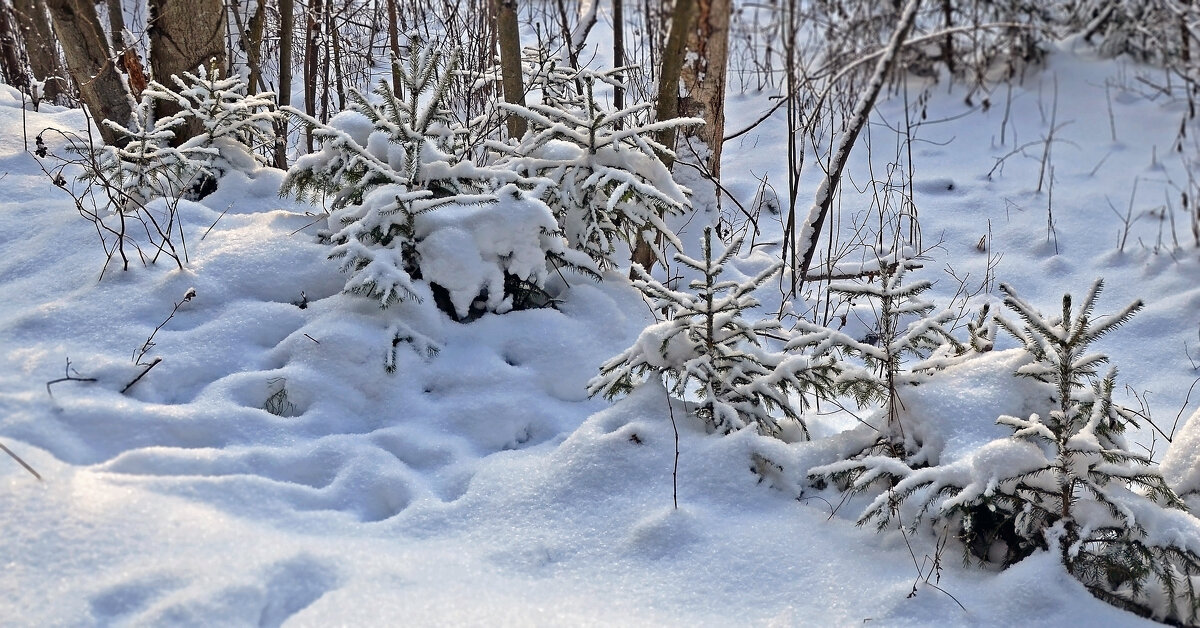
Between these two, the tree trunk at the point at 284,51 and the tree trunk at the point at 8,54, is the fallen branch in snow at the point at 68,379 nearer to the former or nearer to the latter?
the tree trunk at the point at 284,51

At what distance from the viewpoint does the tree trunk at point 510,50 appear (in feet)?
12.7

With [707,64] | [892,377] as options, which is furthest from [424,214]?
[892,377]

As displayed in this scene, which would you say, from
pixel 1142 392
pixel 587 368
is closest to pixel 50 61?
Result: pixel 587 368

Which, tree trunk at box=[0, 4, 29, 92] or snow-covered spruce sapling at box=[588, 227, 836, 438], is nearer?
snow-covered spruce sapling at box=[588, 227, 836, 438]

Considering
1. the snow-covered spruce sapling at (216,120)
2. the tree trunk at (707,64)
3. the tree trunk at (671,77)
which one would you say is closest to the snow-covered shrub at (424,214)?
the tree trunk at (671,77)

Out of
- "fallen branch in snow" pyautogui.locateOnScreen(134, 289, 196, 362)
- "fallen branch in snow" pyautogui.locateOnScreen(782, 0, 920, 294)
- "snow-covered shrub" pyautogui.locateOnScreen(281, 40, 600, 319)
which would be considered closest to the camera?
"fallen branch in snow" pyautogui.locateOnScreen(134, 289, 196, 362)

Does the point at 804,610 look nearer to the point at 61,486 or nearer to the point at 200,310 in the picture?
the point at 61,486

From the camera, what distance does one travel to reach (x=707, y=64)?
13.0 ft

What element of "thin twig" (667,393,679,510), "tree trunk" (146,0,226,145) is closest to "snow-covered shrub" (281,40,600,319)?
"thin twig" (667,393,679,510)

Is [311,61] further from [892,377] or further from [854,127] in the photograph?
[892,377]

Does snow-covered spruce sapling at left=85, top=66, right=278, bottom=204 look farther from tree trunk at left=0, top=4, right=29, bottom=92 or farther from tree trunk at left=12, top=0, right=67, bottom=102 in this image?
tree trunk at left=0, top=4, right=29, bottom=92

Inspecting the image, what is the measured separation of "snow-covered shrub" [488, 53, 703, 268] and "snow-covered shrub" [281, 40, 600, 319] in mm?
142

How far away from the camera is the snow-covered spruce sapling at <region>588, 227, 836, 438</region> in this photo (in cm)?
261

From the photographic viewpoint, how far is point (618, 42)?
4863 mm
